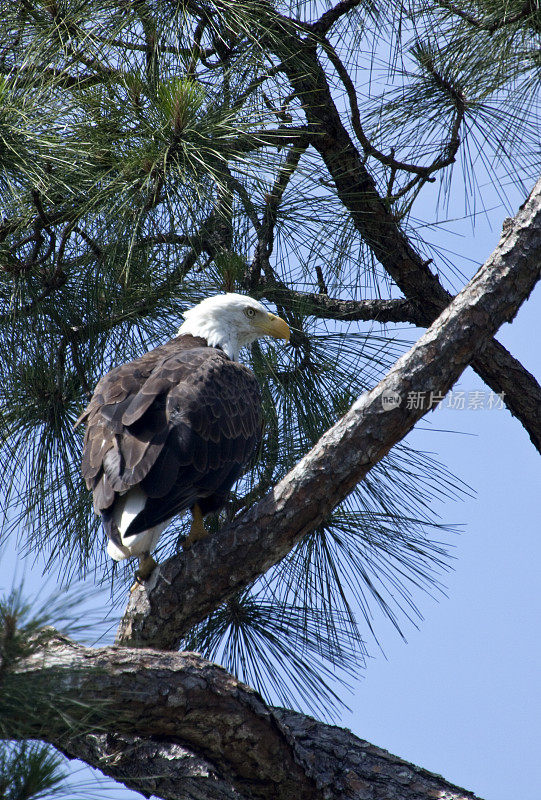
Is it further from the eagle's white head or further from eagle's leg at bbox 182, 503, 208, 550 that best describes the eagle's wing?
the eagle's white head

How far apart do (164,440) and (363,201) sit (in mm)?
1456

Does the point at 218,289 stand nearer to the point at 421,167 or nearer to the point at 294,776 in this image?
the point at 421,167

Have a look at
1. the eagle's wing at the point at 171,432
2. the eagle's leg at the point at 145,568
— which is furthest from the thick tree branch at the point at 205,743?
the eagle's wing at the point at 171,432

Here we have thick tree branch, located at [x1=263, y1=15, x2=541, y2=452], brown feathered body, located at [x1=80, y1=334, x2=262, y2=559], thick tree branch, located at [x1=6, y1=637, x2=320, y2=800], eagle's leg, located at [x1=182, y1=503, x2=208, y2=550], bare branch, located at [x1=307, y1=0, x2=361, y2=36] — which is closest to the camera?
thick tree branch, located at [x1=6, y1=637, x2=320, y2=800]

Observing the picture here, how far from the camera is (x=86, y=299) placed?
3488 mm

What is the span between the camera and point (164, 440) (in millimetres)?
2814

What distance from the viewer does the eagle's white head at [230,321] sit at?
3518mm

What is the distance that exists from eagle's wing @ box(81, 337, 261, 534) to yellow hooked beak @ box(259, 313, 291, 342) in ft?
1.18

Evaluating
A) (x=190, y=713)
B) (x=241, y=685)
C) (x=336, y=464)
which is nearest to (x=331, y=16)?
(x=336, y=464)

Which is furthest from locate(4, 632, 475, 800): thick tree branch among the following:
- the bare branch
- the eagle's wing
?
the bare branch

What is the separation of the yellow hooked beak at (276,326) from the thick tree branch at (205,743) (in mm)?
1531

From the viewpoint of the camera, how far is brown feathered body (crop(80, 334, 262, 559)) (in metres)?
2.73

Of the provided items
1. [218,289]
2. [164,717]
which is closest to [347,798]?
[164,717]

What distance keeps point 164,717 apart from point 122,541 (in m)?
0.60
